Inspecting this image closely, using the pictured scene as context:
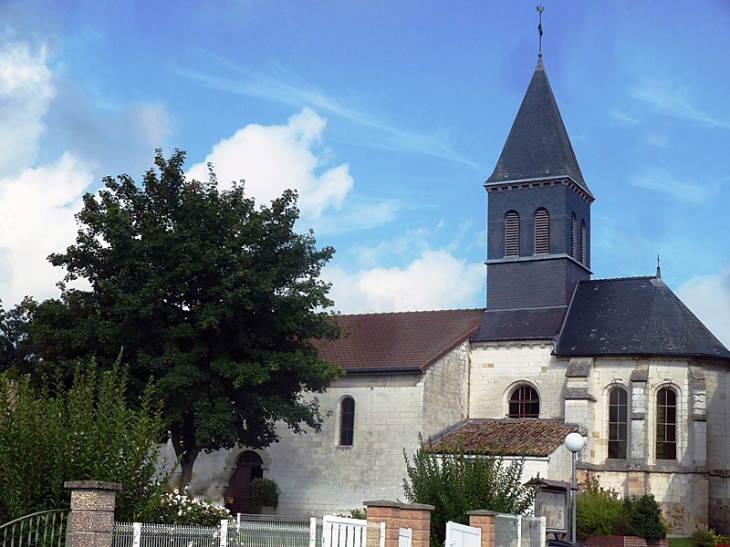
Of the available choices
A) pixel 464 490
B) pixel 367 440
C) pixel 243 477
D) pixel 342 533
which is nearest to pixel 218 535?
pixel 342 533

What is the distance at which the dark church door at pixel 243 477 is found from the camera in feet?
130

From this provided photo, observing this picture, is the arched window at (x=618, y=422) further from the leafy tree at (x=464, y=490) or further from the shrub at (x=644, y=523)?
the leafy tree at (x=464, y=490)

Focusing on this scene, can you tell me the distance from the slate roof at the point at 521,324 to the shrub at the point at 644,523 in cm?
900

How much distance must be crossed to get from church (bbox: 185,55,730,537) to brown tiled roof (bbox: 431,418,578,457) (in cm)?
10

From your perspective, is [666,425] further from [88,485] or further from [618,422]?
[88,485]

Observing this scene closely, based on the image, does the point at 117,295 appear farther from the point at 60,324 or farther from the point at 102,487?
the point at 102,487

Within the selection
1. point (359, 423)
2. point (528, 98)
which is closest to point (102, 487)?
point (359, 423)

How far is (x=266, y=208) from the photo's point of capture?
101 ft

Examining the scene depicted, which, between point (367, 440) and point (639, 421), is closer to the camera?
point (639, 421)

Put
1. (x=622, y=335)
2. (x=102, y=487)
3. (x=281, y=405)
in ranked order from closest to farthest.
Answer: (x=102, y=487)
(x=281, y=405)
(x=622, y=335)

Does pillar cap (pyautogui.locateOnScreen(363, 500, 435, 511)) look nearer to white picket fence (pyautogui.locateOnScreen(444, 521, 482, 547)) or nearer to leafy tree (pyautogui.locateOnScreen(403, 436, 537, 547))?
white picket fence (pyautogui.locateOnScreen(444, 521, 482, 547))

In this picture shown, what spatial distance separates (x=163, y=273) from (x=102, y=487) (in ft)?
56.6

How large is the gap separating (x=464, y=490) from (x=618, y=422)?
16673 millimetres

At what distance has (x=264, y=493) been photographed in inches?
1496
